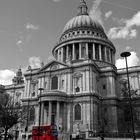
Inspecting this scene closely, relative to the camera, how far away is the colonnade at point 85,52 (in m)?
73.5

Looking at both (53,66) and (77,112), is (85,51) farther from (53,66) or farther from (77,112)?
(77,112)

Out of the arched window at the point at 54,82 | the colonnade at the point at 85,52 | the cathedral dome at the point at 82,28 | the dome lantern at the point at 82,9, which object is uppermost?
the dome lantern at the point at 82,9

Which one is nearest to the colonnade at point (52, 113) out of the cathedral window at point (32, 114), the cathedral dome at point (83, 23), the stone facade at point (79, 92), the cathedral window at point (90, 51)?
the stone facade at point (79, 92)

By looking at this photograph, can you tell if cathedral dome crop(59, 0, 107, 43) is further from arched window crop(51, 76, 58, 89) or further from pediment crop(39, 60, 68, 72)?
arched window crop(51, 76, 58, 89)

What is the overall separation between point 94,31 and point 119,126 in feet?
125

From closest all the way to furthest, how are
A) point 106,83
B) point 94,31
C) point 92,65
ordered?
point 92,65 < point 106,83 < point 94,31

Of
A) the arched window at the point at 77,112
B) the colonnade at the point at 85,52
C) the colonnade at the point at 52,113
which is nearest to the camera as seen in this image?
the colonnade at the point at 52,113

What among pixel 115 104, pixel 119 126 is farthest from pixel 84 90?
pixel 119 126

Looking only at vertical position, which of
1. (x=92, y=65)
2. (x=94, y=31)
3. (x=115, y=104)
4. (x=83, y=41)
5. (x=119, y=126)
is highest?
(x=94, y=31)

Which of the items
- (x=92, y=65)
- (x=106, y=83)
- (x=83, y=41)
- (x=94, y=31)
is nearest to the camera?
(x=92, y=65)

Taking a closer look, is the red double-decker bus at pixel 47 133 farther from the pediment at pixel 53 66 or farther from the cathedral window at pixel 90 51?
the cathedral window at pixel 90 51

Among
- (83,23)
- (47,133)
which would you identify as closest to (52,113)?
(47,133)

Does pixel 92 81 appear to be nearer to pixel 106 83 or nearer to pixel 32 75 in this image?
pixel 106 83

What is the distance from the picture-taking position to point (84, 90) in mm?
55969
